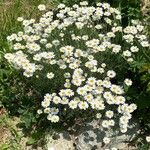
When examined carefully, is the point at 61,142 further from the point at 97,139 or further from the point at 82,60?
the point at 82,60

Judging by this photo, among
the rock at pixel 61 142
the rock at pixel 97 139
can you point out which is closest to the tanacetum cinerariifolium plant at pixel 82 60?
the rock at pixel 97 139

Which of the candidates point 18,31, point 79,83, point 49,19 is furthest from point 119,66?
point 18,31

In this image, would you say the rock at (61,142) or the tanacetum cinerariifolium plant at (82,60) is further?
the rock at (61,142)

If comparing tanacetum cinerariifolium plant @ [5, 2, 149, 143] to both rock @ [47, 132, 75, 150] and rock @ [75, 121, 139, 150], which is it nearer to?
rock @ [75, 121, 139, 150]

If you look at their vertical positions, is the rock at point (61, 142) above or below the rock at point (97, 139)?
below

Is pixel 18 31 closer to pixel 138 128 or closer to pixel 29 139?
pixel 29 139

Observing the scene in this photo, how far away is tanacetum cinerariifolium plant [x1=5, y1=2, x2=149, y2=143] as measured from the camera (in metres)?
4.77

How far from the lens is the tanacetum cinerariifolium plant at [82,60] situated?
15.7ft

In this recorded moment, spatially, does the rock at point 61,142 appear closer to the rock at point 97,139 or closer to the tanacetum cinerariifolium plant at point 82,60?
the rock at point 97,139

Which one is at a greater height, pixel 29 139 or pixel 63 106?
pixel 63 106

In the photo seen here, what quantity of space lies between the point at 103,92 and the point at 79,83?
10.9 inches

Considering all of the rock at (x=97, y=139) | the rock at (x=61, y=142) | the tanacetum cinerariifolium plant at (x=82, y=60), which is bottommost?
the rock at (x=61, y=142)

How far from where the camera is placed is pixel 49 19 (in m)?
5.42

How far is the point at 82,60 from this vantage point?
5055mm
